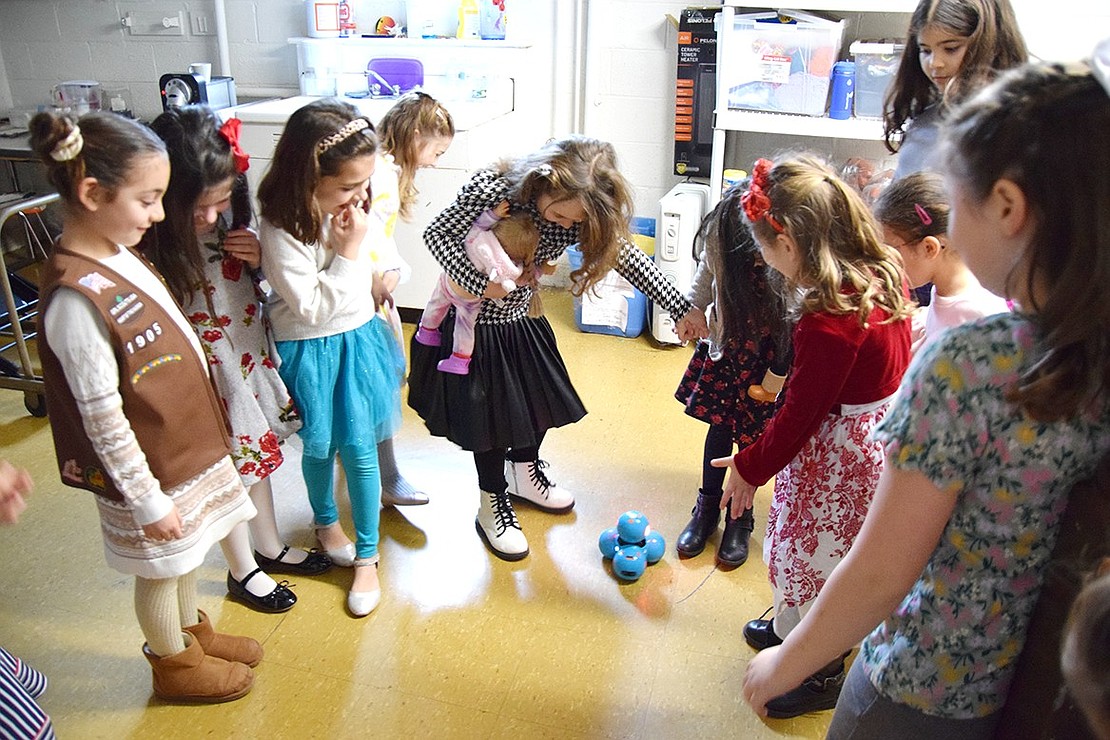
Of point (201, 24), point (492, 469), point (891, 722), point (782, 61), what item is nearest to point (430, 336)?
point (492, 469)

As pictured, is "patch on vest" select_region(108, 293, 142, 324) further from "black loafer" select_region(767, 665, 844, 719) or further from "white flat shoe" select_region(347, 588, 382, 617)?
"black loafer" select_region(767, 665, 844, 719)

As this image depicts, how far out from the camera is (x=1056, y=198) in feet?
2.36

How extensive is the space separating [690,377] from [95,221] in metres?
1.29

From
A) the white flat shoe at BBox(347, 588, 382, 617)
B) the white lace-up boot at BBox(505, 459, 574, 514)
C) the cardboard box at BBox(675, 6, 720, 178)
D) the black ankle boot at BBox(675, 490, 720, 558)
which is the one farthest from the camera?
the cardboard box at BBox(675, 6, 720, 178)

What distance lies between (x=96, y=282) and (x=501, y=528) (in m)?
1.17

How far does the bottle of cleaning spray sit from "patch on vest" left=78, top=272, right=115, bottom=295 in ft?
8.67

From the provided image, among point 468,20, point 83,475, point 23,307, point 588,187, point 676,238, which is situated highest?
point 468,20

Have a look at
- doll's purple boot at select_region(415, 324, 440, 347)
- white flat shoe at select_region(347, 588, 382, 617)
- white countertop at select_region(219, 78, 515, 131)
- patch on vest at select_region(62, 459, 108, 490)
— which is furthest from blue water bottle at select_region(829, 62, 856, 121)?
patch on vest at select_region(62, 459, 108, 490)

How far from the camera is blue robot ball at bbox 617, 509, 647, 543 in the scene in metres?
2.13

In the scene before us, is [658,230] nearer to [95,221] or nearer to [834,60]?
[834,60]

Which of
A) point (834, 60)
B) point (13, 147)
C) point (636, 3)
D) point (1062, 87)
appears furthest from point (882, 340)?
point (13, 147)

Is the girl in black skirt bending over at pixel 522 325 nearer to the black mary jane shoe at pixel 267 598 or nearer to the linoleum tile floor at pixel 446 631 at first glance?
the linoleum tile floor at pixel 446 631

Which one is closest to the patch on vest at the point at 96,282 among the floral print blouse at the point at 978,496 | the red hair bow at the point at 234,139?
the red hair bow at the point at 234,139

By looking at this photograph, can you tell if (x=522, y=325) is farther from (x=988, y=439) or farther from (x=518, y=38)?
(x=518, y=38)
